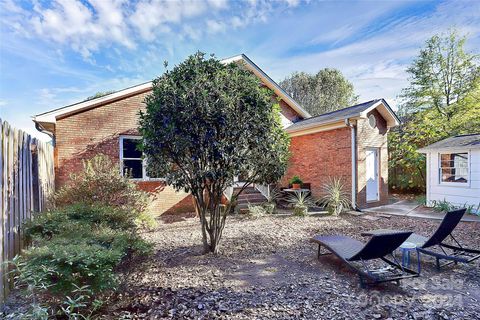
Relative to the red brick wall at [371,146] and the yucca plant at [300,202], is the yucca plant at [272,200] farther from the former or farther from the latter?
the red brick wall at [371,146]

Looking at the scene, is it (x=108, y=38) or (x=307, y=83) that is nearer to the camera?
(x=108, y=38)

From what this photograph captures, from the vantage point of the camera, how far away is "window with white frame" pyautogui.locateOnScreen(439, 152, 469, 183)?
10.0 meters

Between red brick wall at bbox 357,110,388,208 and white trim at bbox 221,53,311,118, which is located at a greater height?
white trim at bbox 221,53,311,118

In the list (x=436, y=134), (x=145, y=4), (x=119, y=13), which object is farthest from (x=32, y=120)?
(x=436, y=134)

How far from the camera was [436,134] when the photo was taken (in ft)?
45.1

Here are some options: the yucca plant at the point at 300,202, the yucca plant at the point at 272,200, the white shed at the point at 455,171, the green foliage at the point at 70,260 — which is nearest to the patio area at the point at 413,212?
the white shed at the point at 455,171

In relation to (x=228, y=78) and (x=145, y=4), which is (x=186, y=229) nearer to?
(x=228, y=78)

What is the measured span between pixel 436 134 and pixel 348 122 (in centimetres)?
758

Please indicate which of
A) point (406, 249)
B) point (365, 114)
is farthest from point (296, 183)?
point (406, 249)

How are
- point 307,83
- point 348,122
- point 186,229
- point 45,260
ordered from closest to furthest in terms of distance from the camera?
1. point 45,260
2. point 186,229
3. point 348,122
4. point 307,83

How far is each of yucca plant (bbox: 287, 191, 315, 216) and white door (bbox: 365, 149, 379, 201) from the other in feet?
8.26

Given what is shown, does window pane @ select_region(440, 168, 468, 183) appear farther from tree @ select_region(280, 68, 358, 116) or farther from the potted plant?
tree @ select_region(280, 68, 358, 116)

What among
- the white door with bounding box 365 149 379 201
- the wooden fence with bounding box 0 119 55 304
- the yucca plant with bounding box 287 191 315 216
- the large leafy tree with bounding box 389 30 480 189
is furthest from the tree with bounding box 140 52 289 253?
the large leafy tree with bounding box 389 30 480 189

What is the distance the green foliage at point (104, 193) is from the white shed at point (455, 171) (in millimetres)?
11222
